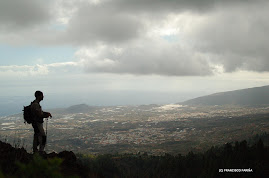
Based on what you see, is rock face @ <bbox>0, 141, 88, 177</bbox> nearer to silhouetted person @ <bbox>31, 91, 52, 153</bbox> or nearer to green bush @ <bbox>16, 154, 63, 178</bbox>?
silhouetted person @ <bbox>31, 91, 52, 153</bbox>

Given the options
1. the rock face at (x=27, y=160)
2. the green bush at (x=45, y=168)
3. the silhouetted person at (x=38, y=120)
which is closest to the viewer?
the green bush at (x=45, y=168)

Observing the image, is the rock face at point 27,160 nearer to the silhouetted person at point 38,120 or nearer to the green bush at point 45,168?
the silhouetted person at point 38,120

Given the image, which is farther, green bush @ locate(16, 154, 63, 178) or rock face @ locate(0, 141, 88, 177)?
rock face @ locate(0, 141, 88, 177)

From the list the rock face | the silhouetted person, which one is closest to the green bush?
the rock face

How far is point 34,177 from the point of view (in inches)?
170

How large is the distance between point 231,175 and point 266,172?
2163 millimetres

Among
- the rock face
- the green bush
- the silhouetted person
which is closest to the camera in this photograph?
the green bush

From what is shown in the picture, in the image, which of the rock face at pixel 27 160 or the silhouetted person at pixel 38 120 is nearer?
the rock face at pixel 27 160

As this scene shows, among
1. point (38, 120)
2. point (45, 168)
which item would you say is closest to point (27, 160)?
point (38, 120)

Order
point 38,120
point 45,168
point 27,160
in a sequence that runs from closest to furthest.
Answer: point 45,168 < point 27,160 < point 38,120

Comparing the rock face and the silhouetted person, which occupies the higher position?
the silhouetted person

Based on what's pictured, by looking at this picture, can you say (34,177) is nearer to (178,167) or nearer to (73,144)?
(178,167)

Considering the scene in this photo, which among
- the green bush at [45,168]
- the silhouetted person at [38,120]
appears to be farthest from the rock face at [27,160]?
the green bush at [45,168]

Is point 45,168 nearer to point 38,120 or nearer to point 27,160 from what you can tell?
point 27,160
